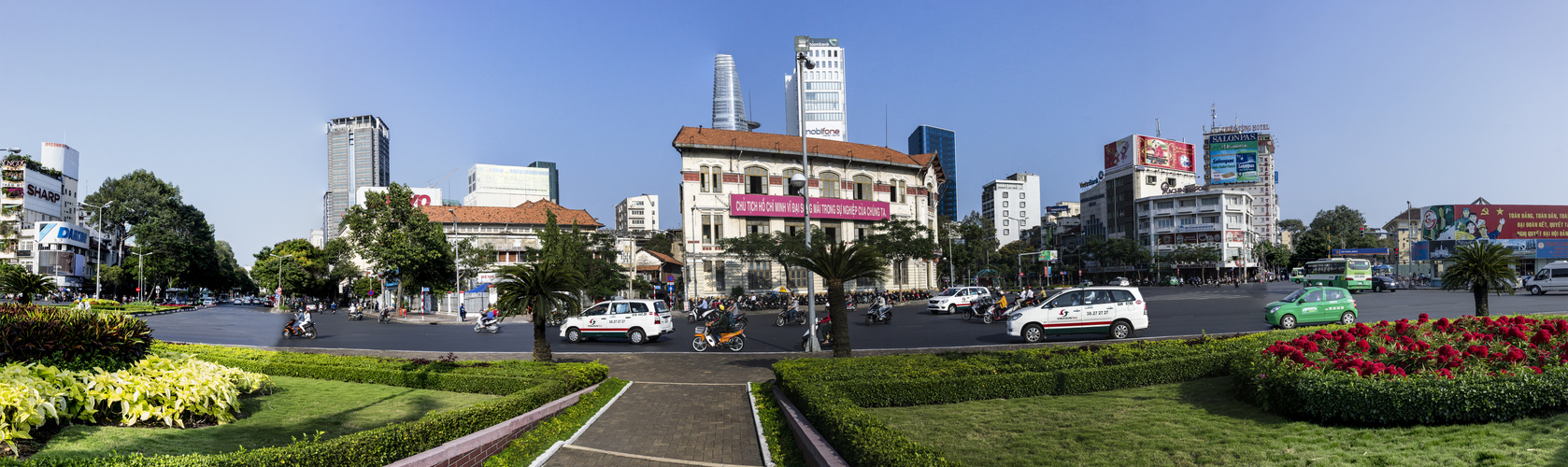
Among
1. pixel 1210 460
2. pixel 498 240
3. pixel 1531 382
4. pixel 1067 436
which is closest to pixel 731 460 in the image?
pixel 1067 436

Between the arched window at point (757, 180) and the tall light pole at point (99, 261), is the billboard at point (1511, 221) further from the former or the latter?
the tall light pole at point (99, 261)

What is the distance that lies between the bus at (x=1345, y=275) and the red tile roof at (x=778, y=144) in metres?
27.4

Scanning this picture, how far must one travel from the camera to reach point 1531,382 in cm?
662

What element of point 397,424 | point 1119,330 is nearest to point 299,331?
point 397,424

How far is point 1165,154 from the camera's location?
3708 inches

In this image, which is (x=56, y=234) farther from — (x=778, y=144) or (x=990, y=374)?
(x=990, y=374)

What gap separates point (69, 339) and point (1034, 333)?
17914 millimetres

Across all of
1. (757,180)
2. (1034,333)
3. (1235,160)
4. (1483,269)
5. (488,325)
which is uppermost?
(1235,160)

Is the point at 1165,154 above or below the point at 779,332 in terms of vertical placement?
above

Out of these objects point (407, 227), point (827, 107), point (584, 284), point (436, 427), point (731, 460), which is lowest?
point (731, 460)

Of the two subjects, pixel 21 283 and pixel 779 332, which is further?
pixel 779 332

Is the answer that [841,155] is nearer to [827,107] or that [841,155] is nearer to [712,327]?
[712,327]

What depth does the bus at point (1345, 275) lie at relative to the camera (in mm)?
43219

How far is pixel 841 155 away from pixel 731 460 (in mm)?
48094
